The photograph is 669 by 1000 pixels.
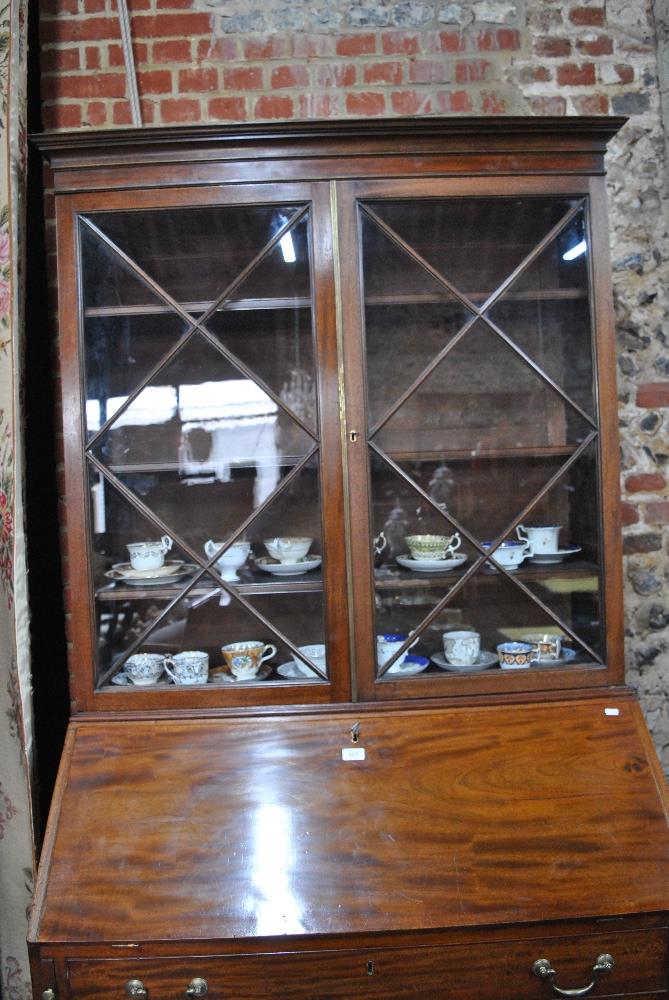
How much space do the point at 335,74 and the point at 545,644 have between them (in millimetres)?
1426

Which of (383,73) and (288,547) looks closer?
(288,547)

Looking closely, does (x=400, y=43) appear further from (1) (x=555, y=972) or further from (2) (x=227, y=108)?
(1) (x=555, y=972)

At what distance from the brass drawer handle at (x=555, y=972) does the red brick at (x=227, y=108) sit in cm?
185

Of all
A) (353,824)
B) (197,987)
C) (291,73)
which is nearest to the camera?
(197,987)

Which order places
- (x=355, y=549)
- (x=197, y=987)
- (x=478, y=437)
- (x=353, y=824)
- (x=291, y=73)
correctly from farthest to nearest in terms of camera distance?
(x=291, y=73) < (x=478, y=437) < (x=355, y=549) < (x=353, y=824) < (x=197, y=987)

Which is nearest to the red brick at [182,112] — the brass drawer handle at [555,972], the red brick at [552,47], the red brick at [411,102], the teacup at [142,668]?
the red brick at [411,102]

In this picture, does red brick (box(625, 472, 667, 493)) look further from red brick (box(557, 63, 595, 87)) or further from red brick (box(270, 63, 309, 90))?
red brick (box(270, 63, 309, 90))

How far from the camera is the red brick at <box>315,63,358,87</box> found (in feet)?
5.59

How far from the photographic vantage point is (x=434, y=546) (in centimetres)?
141

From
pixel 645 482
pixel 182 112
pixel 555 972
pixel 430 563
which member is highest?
pixel 182 112

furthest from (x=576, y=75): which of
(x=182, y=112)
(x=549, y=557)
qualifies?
(x=549, y=557)

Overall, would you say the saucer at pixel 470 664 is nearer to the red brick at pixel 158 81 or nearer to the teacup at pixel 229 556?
the teacup at pixel 229 556

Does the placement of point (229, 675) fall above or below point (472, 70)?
below

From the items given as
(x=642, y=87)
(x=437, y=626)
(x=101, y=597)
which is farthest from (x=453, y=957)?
(x=642, y=87)
